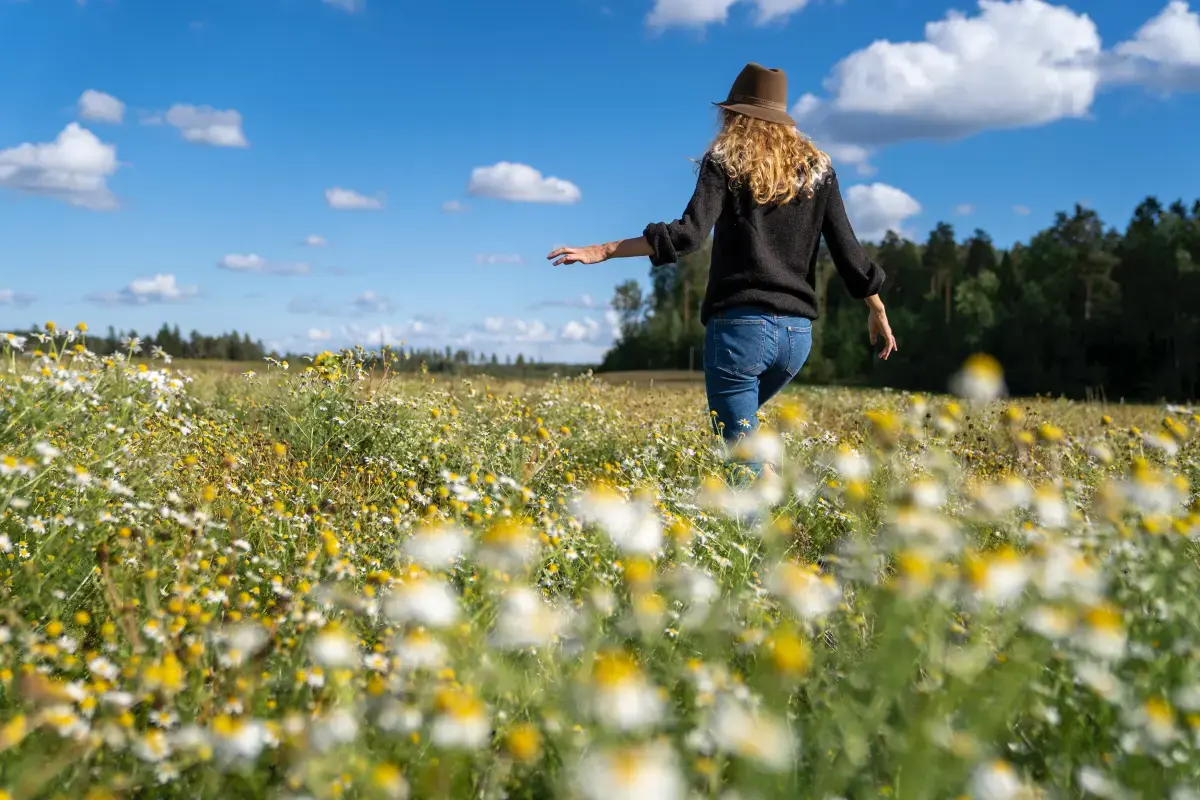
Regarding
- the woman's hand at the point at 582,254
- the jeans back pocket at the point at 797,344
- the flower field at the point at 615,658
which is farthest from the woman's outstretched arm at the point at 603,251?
the flower field at the point at 615,658

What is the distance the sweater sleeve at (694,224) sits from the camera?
4156mm

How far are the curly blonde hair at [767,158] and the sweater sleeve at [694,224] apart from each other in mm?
82

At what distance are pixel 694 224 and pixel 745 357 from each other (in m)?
0.73

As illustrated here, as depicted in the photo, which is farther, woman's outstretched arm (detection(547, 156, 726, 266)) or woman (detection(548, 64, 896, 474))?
woman (detection(548, 64, 896, 474))

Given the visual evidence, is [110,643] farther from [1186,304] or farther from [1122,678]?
[1186,304]

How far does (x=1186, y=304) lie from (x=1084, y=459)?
1339 inches

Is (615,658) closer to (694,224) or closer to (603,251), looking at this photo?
(603,251)

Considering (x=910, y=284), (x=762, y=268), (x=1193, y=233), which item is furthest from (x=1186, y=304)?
(x=762, y=268)

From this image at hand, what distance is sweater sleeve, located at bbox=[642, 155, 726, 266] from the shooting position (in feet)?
13.6

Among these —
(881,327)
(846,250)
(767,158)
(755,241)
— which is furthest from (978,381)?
(881,327)

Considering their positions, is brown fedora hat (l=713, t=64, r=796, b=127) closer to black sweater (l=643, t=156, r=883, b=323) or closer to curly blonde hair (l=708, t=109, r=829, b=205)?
curly blonde hair (l=708, t=109, r=829, b=205)

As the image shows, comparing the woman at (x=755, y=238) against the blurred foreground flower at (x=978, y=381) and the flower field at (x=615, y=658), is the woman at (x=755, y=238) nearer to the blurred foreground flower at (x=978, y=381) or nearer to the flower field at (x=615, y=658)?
the flower field at (x=615, y=658)

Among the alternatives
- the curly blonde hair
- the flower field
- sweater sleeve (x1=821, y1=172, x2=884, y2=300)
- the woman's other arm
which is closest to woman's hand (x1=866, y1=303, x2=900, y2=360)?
the woman's other arm

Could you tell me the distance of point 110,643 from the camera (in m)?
2.44
